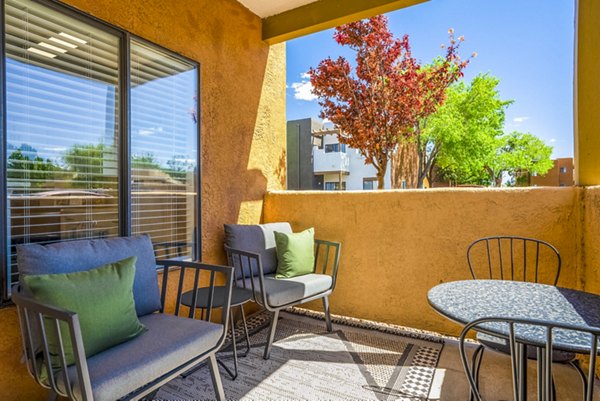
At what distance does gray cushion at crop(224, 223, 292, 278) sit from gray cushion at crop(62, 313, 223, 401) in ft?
3.48

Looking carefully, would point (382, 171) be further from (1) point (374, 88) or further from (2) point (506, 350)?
(2) point (506, 350)

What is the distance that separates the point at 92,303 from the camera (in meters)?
1.39

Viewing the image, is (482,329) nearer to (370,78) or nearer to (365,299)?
(365,299)

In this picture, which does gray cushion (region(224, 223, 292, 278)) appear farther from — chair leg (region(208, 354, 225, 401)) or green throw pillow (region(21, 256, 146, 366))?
green throw pillow (region(21, 256, 146, 366))

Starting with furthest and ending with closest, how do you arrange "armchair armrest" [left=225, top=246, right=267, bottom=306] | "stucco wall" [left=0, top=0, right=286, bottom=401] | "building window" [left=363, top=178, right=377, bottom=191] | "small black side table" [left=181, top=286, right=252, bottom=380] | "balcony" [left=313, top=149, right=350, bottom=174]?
"balcony" [left=313, top=149, right=350, bottom=174] → "building window" [left=363, top=178, right=377, bottom=191] → "stucco wall" [left=0, top=0, right=286, bottom=401] → "armchair armrest" [left=225, top=246, right=267, bottom=306] → "small black side table" [left=181, top=286, right=252, bottom=380]

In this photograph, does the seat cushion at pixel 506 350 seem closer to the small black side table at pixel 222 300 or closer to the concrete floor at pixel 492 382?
the concrete floor at pixel 492 382

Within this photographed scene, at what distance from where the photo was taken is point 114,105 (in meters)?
2.21

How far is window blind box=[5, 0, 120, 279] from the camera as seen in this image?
1.75 meters

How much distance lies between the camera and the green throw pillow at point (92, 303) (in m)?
1.34

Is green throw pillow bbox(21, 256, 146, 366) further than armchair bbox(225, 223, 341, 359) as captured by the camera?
No

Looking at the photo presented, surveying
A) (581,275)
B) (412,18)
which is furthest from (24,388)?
(412,18)

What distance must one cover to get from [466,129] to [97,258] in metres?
12.1

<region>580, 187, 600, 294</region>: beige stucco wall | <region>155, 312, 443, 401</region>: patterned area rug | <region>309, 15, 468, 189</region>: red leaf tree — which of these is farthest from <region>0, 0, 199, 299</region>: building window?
<region>580, 187, 600, 294</region>: beige stucco wall

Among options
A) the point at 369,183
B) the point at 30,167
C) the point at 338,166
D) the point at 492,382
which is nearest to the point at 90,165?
the point at 30,167
